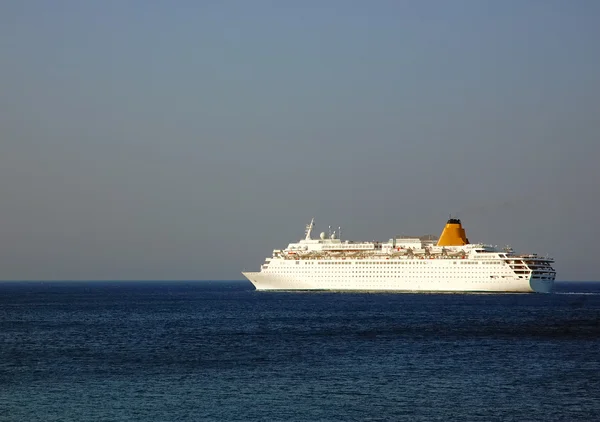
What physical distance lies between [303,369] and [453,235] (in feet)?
233

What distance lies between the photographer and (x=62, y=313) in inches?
3113

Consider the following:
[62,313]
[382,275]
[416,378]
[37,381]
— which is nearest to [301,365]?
[416,378]

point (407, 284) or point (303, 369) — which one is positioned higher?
point (407, 284)

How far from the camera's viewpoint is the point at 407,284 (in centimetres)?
10256

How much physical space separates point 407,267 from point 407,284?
2.06 meters

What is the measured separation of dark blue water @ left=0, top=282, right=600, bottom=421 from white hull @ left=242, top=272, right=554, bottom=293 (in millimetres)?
31478

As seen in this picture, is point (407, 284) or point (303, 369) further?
point (407, 284)

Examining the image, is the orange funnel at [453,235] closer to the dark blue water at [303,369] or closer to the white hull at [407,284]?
the white hull at [407,284]

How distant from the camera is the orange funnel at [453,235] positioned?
105125 mm

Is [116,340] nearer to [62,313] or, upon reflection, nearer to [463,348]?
[463,348]

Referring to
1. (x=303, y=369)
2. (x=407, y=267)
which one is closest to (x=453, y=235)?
(x=407, y=267)

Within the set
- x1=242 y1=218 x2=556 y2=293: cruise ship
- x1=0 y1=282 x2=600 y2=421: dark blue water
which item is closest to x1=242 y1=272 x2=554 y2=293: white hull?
x1=242 y1=218 x2=556 y2=293: cruise ship

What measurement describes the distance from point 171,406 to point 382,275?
7640cm

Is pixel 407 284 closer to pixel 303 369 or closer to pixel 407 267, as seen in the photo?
pixel 407 267
